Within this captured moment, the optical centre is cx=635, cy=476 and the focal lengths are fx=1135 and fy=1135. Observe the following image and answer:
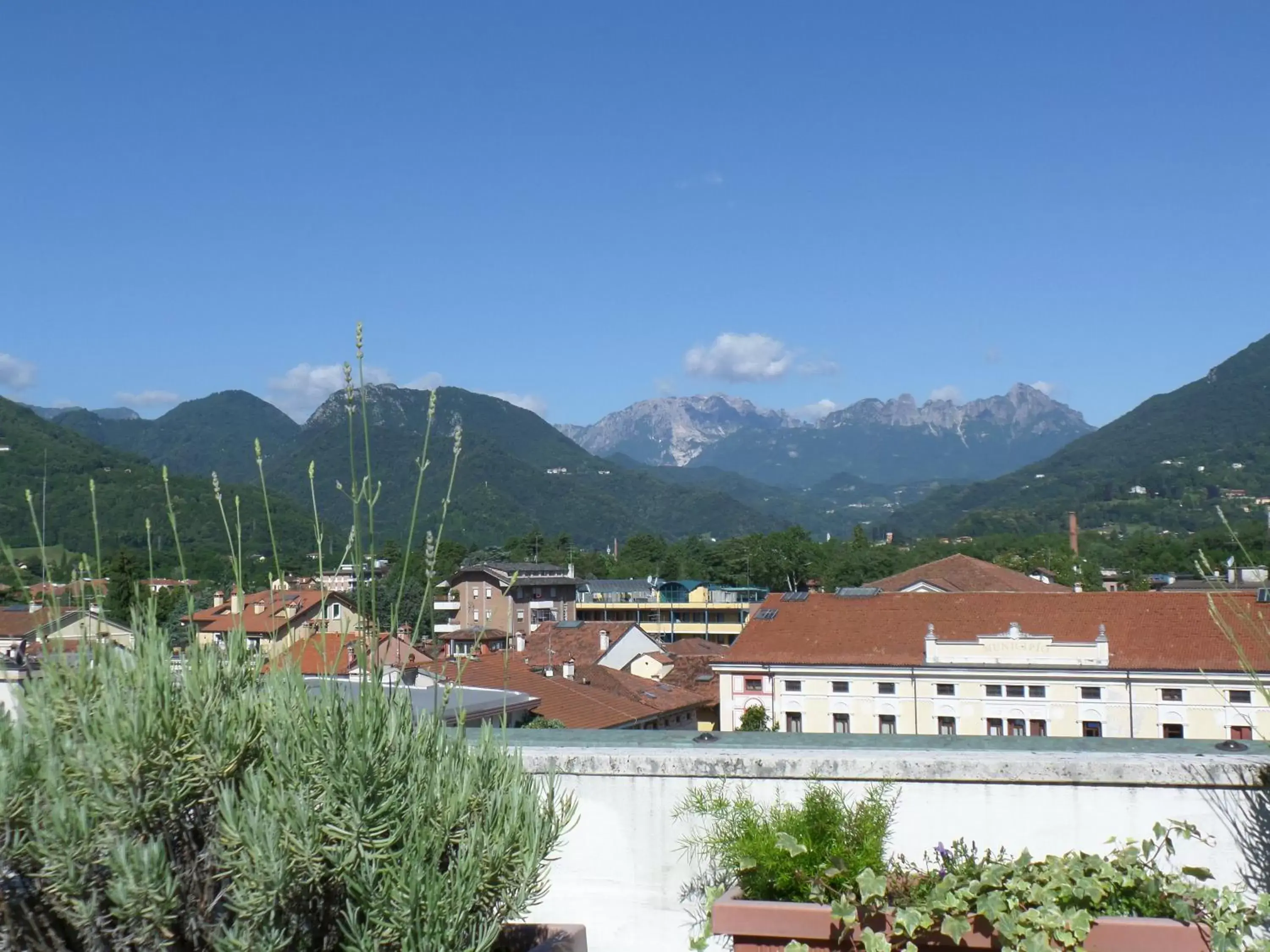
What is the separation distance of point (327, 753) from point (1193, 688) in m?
29.7

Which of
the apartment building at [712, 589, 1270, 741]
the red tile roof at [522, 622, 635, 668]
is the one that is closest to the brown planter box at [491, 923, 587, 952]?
the apartment building at [712, 589, 1270, 741]

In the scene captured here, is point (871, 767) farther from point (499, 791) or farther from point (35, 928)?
point (35, 928)

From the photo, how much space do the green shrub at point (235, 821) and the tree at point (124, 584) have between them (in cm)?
41

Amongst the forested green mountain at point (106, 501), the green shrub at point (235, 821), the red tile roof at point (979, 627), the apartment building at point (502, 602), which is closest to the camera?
the green shrub at point (235, 821)

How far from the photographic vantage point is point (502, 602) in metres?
72.8

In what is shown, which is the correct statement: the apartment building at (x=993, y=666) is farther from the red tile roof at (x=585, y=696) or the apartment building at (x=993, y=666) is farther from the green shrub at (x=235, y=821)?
the green shrub at (x=235, y=821)

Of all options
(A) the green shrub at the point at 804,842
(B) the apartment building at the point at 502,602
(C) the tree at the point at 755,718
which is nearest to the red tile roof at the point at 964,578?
(C) the tree at the point at 755,718

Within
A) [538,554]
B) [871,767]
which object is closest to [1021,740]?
[871,767]

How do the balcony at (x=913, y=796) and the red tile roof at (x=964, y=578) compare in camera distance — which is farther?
the red tile roof at (x=964, y=578)

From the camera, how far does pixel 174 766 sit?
2.87 m

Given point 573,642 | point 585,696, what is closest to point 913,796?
point 585,696

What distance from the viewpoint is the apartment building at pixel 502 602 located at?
246ft

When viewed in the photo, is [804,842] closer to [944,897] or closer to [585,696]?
[944,897]

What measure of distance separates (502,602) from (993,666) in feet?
150
